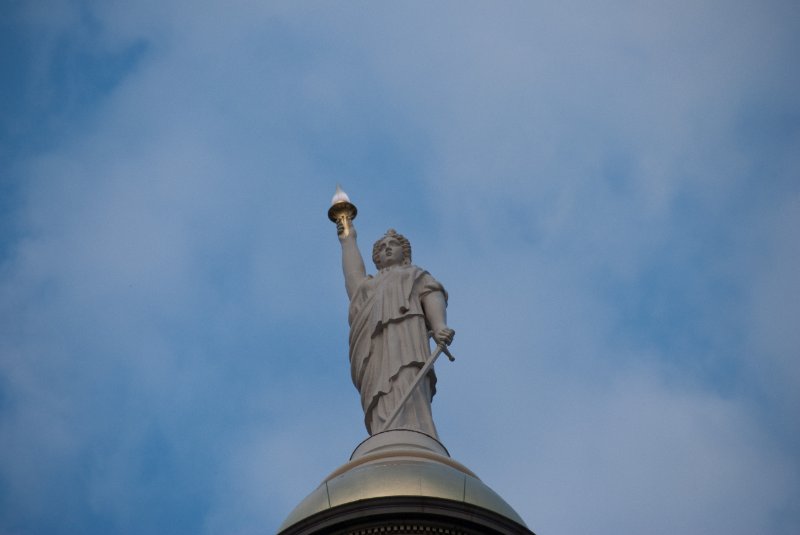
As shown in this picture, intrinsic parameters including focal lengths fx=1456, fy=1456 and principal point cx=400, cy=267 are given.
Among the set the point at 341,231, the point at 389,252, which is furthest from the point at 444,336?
the point at 341,231

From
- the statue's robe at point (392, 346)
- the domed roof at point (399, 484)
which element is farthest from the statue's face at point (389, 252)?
the domed roof at point (399, 484)

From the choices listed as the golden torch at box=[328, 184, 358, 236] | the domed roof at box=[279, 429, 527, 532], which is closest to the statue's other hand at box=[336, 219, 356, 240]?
the golden torch at box=[328, 184, 358, 236]

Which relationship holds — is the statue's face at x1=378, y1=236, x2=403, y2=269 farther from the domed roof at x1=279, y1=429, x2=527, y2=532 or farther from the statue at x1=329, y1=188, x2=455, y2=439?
the domed roof at x1=279, y1=429, x2=527, y2=532

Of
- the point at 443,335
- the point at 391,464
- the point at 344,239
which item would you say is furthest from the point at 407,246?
the point at 391,464

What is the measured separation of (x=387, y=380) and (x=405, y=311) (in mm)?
1557

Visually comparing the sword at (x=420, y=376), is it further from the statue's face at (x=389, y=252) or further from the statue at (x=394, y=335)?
the statue's face at (x=389, y=252)

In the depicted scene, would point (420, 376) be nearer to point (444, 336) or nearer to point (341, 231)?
point (444, 336)

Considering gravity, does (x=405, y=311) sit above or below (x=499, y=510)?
above

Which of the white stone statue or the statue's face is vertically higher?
the statue's face

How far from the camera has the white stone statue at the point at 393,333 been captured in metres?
25.3

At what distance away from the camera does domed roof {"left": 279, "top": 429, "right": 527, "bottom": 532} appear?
2123 centimetres

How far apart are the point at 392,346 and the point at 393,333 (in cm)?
32

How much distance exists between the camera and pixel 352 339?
88.5 ft

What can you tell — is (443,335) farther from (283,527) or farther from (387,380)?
(283,527)
